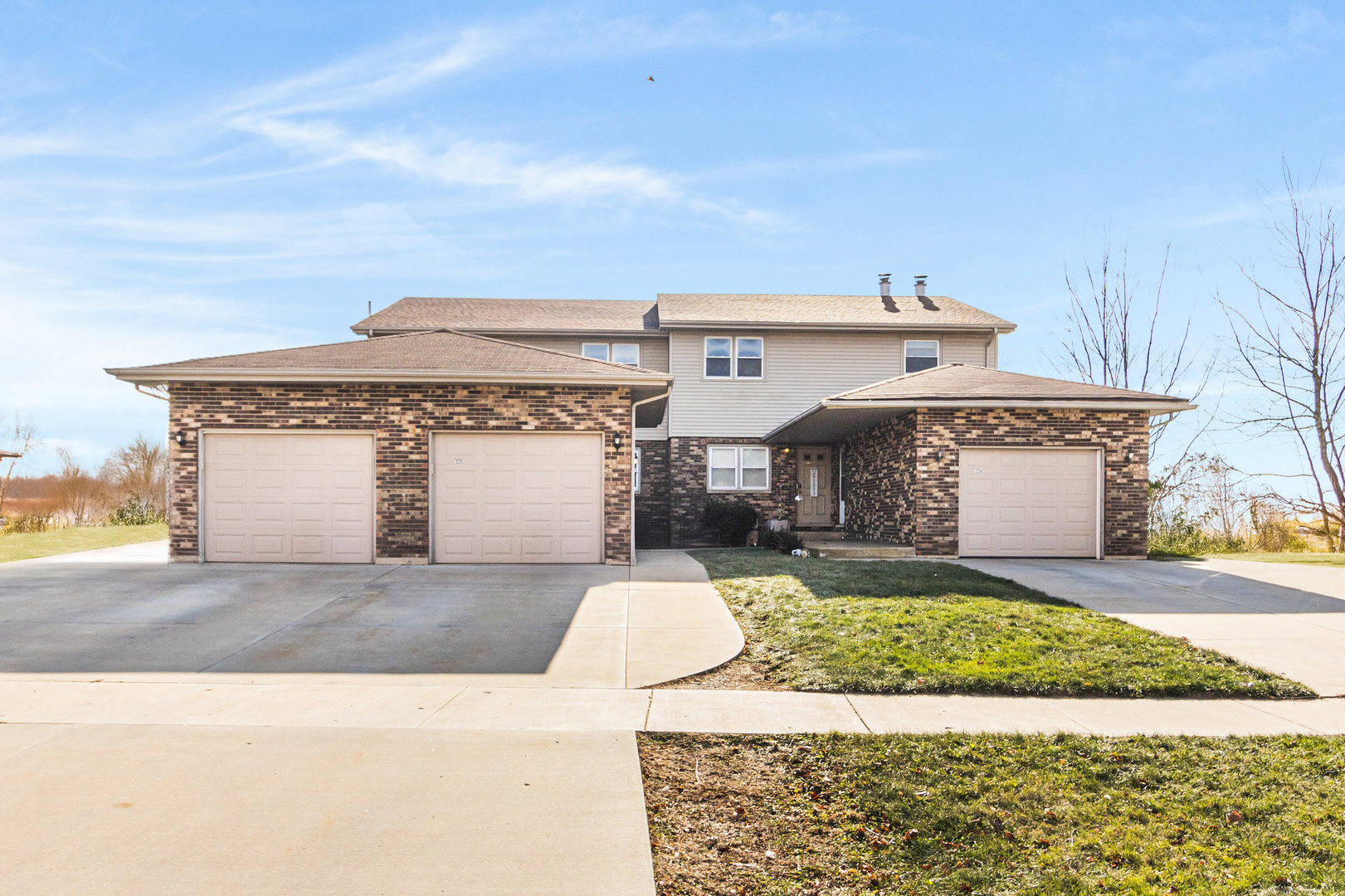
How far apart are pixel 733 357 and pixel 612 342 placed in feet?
11.1

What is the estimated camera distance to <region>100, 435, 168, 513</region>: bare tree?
30.1 m

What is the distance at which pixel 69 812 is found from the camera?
13.0ft

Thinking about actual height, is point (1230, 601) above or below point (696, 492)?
below

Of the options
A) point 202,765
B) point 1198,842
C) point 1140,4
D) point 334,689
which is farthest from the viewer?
point 1140,4

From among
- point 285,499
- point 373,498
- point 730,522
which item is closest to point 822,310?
point 730,522

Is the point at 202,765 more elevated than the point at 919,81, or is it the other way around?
the point at 919,81

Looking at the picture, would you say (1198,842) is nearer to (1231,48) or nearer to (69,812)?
(69,812)

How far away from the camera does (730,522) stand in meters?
20.2

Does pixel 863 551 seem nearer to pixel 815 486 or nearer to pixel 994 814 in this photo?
pixel 815 486

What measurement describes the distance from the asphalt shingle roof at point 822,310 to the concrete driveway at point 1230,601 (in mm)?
9186

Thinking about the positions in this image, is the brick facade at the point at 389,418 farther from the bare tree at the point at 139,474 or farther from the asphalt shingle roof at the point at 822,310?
the bare tree at the point at 139,474

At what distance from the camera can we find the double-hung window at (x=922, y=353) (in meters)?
22.4

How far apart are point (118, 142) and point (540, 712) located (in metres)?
13.1

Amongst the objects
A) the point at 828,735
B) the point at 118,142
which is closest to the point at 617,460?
the point at 828,735
